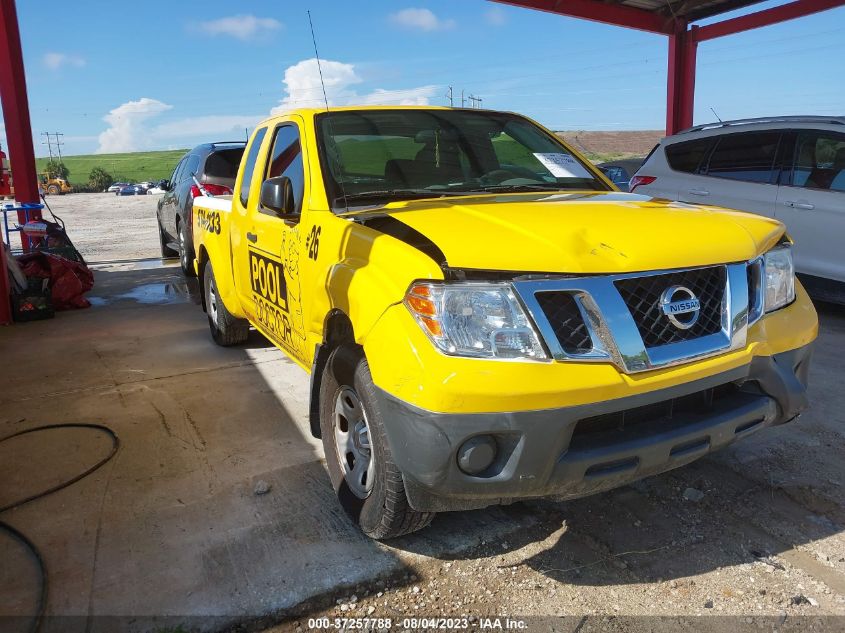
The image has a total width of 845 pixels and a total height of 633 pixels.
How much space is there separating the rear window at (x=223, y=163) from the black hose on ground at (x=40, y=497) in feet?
16.4

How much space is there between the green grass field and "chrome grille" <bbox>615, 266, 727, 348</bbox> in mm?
93914

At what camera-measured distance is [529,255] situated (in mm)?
2221

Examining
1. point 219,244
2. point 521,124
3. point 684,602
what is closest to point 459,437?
point 684,602

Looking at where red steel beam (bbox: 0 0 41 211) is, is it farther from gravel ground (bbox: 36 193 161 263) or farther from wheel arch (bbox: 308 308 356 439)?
wheel arch (bbox: 308 308 356 439)

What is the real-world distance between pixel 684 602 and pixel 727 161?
5652 mm

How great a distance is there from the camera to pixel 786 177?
6344 millimetres

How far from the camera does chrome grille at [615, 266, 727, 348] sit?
7.43ft

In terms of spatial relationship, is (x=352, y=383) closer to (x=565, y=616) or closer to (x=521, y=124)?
(x=565, y=616)

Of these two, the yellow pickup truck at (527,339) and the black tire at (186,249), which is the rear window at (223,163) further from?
the yellow pickup truck at (527,339)

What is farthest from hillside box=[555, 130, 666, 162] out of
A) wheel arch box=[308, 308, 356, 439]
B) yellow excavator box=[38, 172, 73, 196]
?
yellow excavator box=[38, 172, 73, 196]

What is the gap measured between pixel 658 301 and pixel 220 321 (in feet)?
13.4

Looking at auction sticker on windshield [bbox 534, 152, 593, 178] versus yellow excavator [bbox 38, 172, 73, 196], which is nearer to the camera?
auction sticker on windshield [bbox 534, 152, 593, 178]

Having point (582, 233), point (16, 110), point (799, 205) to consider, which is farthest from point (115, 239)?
point (582, 233)

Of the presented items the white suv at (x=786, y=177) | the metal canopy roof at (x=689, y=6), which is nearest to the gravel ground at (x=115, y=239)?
the white suv at (x=786, y=177)
